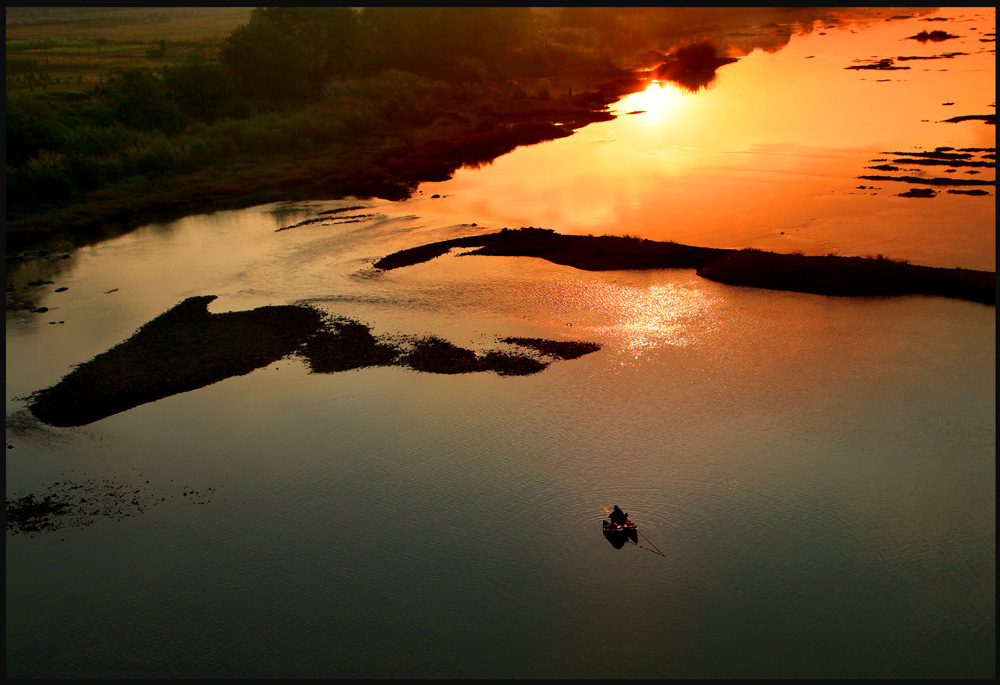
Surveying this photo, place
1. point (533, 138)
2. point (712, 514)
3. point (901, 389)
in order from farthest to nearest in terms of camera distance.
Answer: point (533, 138), point (901, 389), point (712, 514)

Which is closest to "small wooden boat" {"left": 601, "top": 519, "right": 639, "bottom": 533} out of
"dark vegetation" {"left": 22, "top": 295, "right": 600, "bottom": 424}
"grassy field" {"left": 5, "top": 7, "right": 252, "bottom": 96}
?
"dark vegetation" {"left": 22, "top": 295, "right": 600, "bottom": 424}

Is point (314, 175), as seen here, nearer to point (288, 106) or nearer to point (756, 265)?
point (288, 106)

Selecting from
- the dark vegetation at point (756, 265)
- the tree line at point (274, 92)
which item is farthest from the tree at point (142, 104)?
the dark vegetation at point (756, 265)

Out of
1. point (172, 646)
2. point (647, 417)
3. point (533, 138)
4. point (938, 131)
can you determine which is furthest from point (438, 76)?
point (172, 646)

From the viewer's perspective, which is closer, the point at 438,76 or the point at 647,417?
the point at 647,417

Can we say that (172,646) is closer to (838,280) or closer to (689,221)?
(838,280)

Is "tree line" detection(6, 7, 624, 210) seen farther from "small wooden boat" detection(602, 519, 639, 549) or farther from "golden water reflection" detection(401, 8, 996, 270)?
"small wooden boat" detection(602, 519, 639, 549)
